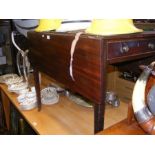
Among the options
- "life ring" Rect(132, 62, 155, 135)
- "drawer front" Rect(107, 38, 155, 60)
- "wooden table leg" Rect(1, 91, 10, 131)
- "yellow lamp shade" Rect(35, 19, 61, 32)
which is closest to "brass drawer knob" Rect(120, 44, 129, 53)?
"drawer front" Rect(107, 38, 155, 60)

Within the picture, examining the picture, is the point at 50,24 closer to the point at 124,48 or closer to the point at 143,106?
the point at 124,48

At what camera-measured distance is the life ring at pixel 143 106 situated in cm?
60

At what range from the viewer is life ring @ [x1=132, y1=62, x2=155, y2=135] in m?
0.60

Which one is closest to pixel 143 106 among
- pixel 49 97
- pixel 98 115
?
pixel 98 115

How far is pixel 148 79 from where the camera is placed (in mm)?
638

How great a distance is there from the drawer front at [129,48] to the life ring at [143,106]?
4.7 inches

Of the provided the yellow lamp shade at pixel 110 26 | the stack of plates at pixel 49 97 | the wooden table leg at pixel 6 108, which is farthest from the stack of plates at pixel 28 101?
the yellow lamp shade at pixel 110 26

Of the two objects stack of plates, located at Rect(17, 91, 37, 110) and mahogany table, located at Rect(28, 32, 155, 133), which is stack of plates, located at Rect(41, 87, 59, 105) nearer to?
stack of plates, located at Rect(17, 91, 37, 110)

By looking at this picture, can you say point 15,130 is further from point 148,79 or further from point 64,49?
point 148,79

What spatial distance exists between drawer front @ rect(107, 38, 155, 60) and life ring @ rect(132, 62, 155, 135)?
0.12 meters

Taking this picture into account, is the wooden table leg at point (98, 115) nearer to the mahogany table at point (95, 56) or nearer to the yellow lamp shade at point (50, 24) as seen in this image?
the mahogany table at point (95, 56)
